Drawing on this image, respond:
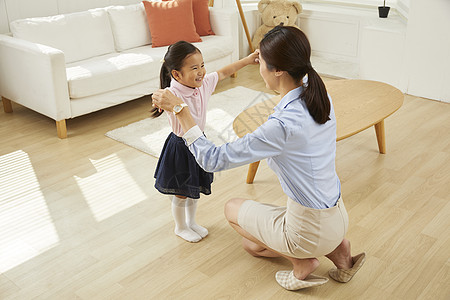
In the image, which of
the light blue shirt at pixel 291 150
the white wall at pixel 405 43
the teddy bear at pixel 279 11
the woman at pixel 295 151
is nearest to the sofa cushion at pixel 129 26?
the white wall at pixel 405 43

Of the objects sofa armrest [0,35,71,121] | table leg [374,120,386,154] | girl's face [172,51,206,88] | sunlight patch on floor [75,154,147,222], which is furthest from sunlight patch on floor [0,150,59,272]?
table leg [374,120,386,154]

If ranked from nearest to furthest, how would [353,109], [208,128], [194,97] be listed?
[194,97] < [353,109] < [208,128]

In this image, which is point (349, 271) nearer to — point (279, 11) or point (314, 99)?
point (314, 99)

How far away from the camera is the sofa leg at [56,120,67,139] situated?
3.46 meters

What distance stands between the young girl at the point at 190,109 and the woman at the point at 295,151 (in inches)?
12.1

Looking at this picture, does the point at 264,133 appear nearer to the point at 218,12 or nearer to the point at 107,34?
the point at 107,34

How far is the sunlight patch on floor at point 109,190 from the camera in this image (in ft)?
8.65

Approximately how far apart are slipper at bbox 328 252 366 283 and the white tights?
2.12 ft

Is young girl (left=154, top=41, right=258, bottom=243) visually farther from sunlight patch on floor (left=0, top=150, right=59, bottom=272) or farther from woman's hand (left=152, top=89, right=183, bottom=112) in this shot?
sunlight patch on floor (left=0, top=150, right=59, bottom=272)

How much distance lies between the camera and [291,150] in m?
1.70

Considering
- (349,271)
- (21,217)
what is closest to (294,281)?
(349,271)

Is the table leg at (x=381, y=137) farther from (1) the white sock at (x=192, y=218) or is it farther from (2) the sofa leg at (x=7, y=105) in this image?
(2) the sofa leg at (x=7, y=105)

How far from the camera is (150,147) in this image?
3326mm

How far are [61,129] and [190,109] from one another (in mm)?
1699
